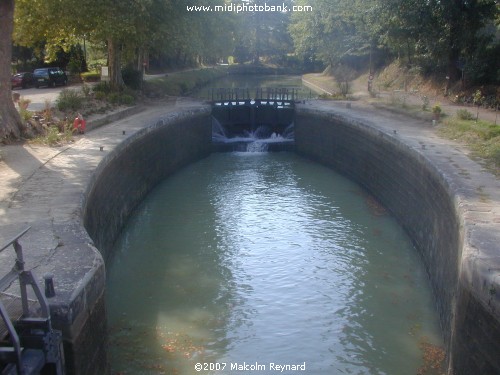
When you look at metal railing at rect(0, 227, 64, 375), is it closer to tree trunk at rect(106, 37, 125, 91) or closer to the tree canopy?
the tree canopy

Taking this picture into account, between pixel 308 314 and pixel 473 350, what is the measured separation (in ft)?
12.7

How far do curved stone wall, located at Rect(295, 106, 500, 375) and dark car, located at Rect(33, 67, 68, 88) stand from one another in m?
15.5

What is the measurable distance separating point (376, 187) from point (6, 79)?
461 inches

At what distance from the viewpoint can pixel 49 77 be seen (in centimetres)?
3262

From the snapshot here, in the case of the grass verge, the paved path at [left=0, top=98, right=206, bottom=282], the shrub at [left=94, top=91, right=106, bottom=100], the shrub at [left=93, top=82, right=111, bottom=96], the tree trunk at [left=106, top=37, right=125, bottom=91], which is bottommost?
the paved path at [left=0, top=98, right=206, bottom=282]

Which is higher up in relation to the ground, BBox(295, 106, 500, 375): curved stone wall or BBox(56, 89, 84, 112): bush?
BBox(56, 89, 84, 112): bush

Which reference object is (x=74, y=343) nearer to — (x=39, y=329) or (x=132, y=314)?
(x=39, y=329)

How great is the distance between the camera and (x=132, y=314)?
1084 cm

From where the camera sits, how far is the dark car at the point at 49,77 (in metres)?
32.2

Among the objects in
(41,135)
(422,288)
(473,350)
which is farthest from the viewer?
(41,135)

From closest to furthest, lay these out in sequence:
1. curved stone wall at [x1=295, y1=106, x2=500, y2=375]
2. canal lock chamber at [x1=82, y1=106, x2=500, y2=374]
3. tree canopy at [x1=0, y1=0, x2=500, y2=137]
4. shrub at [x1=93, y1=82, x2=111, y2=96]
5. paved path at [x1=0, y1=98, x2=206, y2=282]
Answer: curved stone wall at [x1=295, y1=106, x2=500, y2=375]
canal lock chamber at [x1=82, y1=106, x2=500, y2=374]
paved path at [x1=0, y1=98, x2=206, y2=282]
tree canopy at [x1=0, y1=0, x2=500, y2=137]
shrub at [x1=93, y1=82, x2=111, y2=96]

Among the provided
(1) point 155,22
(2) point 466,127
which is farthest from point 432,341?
(1) point 155,22

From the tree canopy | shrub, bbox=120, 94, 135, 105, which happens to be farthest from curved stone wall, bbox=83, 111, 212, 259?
the tree canopy

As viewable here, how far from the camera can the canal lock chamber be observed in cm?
768
